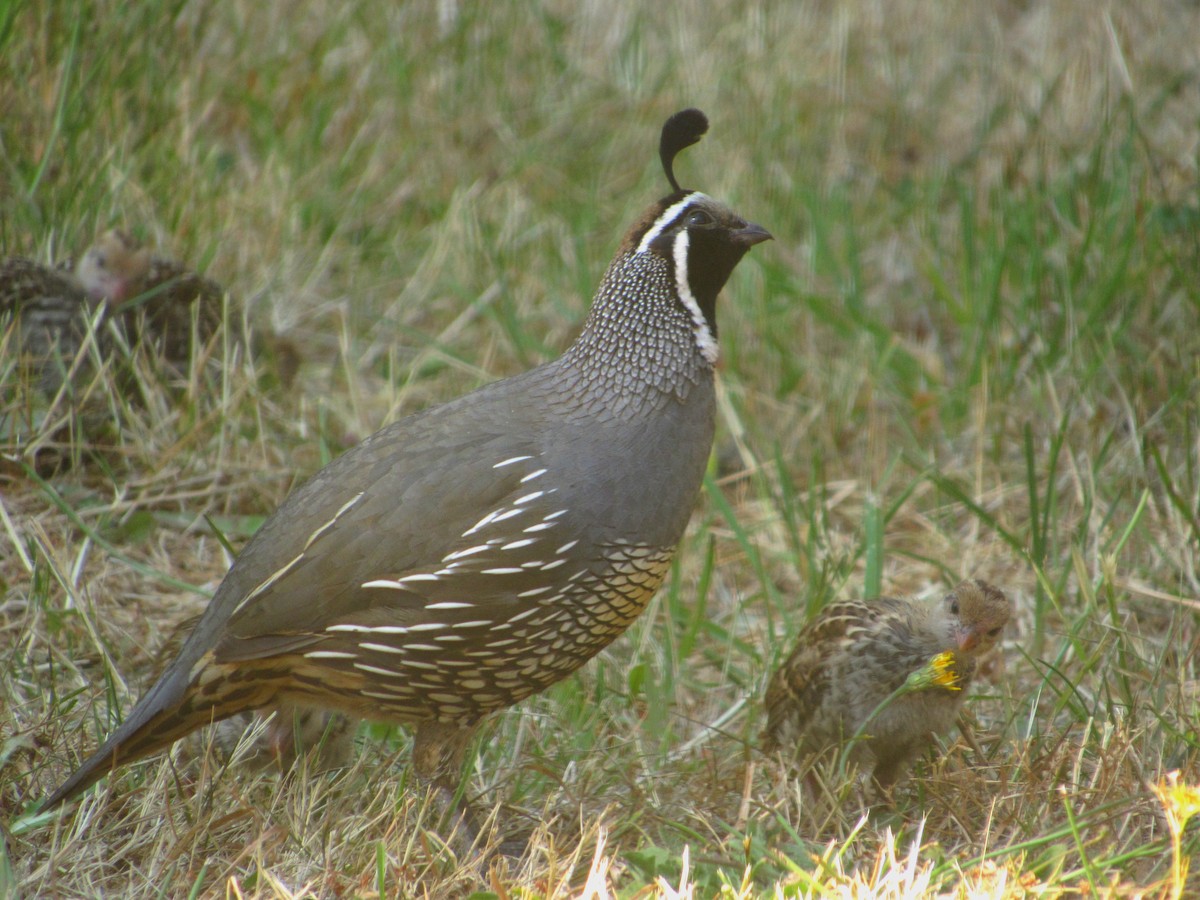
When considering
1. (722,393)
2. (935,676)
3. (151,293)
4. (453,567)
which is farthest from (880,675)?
(151,293)

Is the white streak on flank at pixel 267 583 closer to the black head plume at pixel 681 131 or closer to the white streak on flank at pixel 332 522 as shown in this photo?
the white streak on flank at pixel 332 522

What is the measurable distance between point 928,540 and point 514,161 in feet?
9.02

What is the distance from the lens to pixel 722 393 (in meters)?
5.05

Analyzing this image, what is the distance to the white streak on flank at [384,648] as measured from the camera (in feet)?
10.2

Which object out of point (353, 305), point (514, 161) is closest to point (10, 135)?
point (353, 305)

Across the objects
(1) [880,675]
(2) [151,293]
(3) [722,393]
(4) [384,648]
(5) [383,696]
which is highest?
(2) [151,293]

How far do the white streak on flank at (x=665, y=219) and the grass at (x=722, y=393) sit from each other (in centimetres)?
103

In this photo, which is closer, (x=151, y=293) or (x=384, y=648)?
(x=384, y=648)

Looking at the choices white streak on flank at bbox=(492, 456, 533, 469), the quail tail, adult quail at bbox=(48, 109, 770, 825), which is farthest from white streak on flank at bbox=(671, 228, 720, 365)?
the quail tail

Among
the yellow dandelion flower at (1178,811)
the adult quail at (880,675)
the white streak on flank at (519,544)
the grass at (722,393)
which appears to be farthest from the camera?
the adult quail at (880,675)

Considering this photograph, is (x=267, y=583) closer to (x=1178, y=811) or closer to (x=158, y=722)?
(x=158, y=722)

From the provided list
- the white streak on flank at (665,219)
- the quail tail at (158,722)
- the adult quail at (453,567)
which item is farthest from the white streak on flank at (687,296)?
the quail tail at (158,722)

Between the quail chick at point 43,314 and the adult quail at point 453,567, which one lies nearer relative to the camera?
the adult quail at point 453,567

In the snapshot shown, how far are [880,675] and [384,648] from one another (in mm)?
1161
